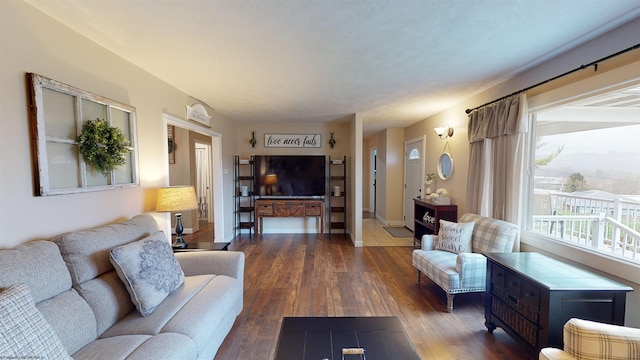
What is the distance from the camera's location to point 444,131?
406cm

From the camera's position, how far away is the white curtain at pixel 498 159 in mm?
2459

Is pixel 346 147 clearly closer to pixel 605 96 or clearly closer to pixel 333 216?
pixel 333 216

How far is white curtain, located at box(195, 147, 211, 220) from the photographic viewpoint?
650 cm

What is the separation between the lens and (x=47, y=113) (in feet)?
5.18

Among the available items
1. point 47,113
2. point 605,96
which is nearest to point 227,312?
point 47,113

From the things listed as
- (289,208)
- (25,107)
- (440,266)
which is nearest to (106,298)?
(25,107)

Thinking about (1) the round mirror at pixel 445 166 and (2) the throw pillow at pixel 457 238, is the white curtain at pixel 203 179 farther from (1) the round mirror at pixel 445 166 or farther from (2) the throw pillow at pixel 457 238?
(2) the throw pillow at pixel 457 238

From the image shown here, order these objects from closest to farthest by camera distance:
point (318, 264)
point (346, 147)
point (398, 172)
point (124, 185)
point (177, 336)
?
point (177, 336) < point (124, 185) < point (318, 264) < point (346, 147) < point (398, 172)

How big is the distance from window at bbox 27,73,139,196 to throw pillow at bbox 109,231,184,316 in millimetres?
591

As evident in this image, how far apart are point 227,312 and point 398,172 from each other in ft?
16.6

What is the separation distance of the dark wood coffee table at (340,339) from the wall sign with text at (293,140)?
13.4ft

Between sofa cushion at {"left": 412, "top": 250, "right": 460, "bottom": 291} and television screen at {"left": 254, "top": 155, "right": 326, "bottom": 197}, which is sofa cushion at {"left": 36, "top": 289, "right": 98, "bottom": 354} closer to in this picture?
sofa cushion at {"left": 412, "top": 250, "right": 460, "bottom": 291}

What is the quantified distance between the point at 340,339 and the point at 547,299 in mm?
1332

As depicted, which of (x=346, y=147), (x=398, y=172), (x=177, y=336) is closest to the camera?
(x=177, y=336)
